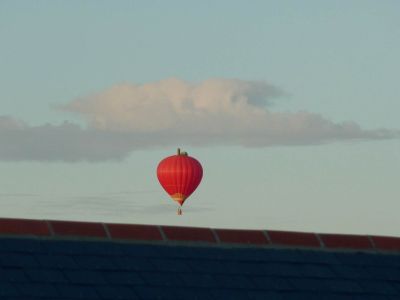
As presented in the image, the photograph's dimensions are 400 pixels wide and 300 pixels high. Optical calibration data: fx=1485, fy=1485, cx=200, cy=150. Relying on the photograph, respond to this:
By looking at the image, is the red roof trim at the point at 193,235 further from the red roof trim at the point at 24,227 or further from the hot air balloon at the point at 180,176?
the hot air balloon at the point at 180,176

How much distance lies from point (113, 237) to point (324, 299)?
2.63 metres

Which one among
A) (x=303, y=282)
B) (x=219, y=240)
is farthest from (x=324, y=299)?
(x=219, y=240)

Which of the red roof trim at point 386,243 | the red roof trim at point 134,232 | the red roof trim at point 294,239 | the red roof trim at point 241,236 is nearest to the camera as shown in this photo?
the red roof trim at point 134,232

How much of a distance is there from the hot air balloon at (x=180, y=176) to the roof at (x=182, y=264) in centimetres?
3457

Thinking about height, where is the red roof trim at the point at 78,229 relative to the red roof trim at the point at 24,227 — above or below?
above

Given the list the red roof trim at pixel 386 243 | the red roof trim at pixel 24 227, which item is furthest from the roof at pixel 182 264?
the red roof trim at pixel 386 243

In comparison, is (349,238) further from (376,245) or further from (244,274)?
(244,274)

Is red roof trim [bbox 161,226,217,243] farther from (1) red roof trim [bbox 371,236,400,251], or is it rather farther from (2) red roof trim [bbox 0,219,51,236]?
(1) red roof trim [bbox 371,236,400,251]

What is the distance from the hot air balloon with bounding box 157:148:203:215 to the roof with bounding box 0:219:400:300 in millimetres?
34574

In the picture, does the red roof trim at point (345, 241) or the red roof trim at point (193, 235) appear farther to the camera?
the red roof trim at point (345, 241)

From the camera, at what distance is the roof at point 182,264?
655 inches

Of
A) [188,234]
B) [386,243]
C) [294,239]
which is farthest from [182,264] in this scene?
[386,243]

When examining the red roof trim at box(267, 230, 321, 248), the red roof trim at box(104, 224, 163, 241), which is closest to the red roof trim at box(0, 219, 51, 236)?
the red roof trim at box(104, 224, 163, 241)

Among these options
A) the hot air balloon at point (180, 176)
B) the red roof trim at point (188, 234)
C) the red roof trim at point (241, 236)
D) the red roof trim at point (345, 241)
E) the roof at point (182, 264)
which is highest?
the hot air balloon at point (180, 176)
